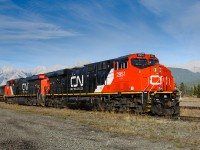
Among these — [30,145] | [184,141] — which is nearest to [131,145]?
[184,141]

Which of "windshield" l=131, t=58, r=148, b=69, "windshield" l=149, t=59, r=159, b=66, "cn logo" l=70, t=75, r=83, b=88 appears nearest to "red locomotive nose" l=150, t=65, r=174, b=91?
"windshield" l=149, t=59, r=159, b=66

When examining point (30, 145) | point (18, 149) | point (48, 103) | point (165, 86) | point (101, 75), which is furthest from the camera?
point (48, 103)

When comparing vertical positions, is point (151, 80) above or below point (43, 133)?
above

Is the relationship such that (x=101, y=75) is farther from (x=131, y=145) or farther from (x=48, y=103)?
(x=131, y=145)

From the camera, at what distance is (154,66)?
20.1 meters

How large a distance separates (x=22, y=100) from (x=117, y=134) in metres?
32.4

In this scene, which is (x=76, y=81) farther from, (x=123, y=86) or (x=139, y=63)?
(x=139, y=63)

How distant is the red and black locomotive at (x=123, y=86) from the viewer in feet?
63.5

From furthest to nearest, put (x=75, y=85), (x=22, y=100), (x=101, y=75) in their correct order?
(x=22, y=100), (x=75, y=85), (x=101, y=75)

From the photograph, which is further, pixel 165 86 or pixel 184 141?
pixel 165 86

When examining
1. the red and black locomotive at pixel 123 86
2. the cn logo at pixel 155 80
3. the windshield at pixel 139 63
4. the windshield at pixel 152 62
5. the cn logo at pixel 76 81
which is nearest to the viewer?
the red and black locomotive at pixel 123 86

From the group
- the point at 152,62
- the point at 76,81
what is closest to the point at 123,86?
the point at 152,62

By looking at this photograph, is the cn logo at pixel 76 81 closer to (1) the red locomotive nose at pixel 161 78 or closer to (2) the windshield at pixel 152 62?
(2) the windshield at pixel 152 62

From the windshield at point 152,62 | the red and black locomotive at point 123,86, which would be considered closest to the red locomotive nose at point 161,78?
the red and black locomotive at point 123,86
